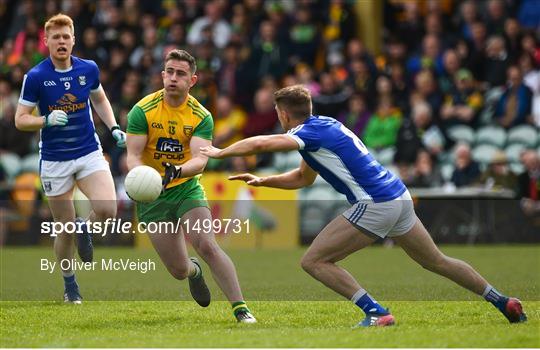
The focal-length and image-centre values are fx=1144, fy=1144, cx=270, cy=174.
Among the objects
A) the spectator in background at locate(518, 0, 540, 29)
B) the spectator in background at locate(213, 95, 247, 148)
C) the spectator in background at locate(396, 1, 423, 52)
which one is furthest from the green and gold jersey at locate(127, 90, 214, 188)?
the spectator in background at locate(518, 0, 540, 29)

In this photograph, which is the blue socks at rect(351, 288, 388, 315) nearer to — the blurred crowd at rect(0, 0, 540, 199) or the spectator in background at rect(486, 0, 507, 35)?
the blurred crowd at rect(0, 0, 540, 199)

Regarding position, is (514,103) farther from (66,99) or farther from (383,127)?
(66,99)

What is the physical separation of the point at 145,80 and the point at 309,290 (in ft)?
34.8

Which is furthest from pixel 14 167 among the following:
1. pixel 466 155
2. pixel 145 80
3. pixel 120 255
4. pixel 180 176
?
pixel 180 176

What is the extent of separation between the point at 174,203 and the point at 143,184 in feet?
2.46

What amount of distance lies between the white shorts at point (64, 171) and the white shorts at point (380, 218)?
3.27m

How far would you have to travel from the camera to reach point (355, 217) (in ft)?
29.9

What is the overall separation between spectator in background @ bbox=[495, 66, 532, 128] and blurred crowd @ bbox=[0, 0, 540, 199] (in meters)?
0.02

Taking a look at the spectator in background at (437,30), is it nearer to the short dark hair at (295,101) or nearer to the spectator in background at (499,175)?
the spectator in background at (499,175)

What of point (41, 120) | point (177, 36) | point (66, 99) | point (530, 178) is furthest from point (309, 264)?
point (177, 36)

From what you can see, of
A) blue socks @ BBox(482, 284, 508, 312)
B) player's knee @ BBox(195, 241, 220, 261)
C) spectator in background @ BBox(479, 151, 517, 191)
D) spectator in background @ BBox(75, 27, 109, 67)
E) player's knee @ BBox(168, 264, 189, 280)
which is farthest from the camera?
spectator in background @ BBox(75, 27, 109, 67)

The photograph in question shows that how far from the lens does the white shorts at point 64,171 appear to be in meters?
11.3

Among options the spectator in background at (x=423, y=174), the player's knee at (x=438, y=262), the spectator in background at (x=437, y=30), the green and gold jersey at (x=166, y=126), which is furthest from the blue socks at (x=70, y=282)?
the spectator in background at (x=437, y=30)

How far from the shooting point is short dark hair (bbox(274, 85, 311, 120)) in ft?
29.8
